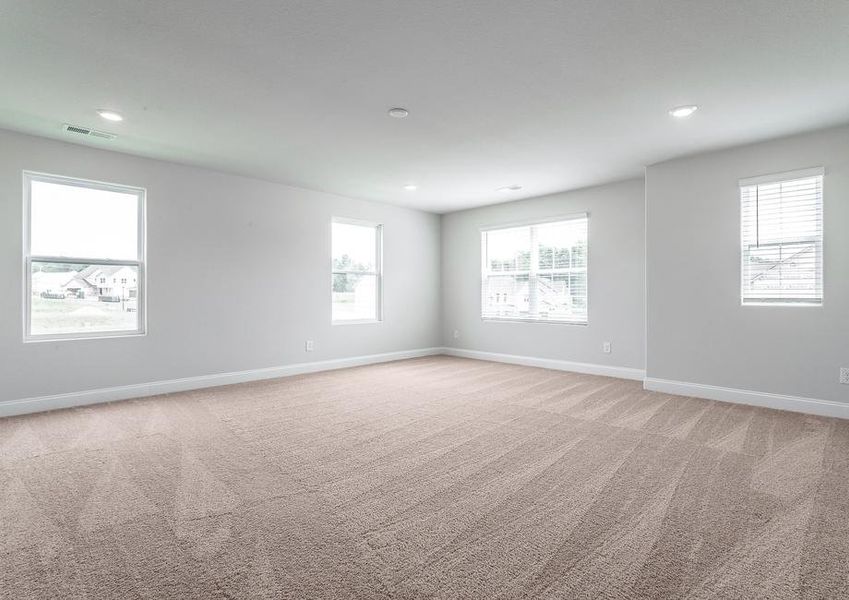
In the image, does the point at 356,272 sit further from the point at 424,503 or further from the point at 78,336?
the point at 424,503

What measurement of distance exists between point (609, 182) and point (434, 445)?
13.9ft

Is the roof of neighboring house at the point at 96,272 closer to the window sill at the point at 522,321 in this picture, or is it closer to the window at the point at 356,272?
the window at the point at 356,272

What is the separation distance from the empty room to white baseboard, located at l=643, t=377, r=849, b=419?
0.10 feet

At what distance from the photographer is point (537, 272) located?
6312mm

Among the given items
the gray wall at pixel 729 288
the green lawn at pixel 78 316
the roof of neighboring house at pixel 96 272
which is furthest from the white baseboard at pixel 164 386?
the gray wall at pixel 729 288

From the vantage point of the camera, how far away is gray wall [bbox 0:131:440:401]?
12.5 feet

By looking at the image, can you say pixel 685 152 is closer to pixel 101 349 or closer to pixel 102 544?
pixel 102 544

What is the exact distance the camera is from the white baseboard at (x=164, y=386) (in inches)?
151

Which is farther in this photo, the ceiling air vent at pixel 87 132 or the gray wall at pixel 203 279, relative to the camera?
the gray wall at pixel 203 279

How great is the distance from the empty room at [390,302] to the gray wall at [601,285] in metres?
0.04

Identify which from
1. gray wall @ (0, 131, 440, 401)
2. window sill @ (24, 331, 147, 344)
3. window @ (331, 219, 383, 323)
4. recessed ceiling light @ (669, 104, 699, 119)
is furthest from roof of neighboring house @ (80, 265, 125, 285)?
recessed ceiling light @ (669, 104, 699, 119)

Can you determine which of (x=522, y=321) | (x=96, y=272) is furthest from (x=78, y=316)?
(x=522, y=321)

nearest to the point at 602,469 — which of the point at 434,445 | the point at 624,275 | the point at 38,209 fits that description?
the point at 434,445

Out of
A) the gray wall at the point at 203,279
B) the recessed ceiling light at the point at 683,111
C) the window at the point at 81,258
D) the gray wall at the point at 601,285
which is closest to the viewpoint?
the recessed ceiling light at the point at 683,111
